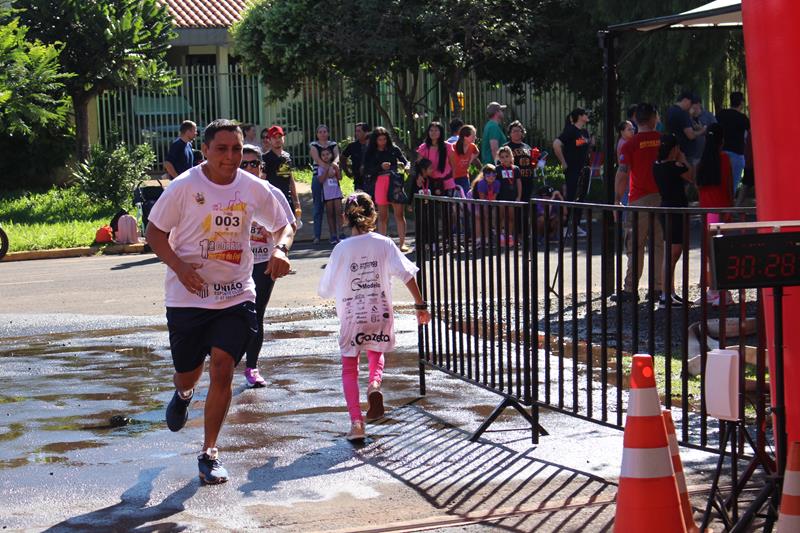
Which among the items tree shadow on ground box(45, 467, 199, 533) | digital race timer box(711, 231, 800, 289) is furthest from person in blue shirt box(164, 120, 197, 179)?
digital race timer box(711, 231, 800, 289)

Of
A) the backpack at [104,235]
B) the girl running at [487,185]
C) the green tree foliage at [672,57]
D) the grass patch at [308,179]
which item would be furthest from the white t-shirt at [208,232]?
the grass patch at [308,179]

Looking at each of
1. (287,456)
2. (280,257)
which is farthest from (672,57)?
(287,456)

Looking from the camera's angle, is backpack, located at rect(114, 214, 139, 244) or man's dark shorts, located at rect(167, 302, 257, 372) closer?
man's dark shorts, located at rect(167, 302, 257, 372)

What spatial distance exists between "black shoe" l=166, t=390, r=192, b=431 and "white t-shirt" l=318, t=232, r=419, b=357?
107cm

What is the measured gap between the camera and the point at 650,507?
17.0 ft

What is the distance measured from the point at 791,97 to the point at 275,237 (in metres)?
2.98

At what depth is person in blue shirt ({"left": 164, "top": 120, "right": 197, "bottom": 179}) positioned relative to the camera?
61.2 feet

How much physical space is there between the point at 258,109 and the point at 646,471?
27.0 meters

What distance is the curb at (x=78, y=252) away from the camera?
20.3 metres

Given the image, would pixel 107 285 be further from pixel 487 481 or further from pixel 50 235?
A: pixel 487 481

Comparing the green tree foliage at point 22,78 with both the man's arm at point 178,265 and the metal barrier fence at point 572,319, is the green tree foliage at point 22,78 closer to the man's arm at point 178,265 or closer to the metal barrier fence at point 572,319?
the metal barrier fence at point 572,319

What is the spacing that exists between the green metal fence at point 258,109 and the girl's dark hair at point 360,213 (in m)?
21.3

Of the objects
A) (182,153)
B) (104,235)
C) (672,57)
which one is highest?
(672,57)

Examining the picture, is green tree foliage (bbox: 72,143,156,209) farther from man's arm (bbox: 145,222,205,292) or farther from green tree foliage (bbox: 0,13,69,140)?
man's arm (bbox: 145,222,205,292)
